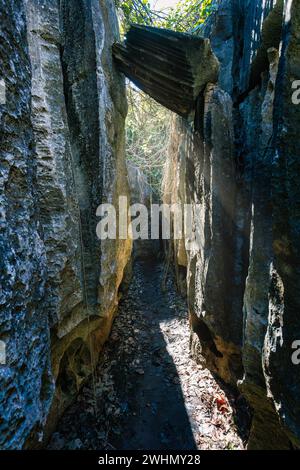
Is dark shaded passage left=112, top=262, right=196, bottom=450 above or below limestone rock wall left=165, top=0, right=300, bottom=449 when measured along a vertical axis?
below

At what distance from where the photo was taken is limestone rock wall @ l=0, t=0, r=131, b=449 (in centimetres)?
142

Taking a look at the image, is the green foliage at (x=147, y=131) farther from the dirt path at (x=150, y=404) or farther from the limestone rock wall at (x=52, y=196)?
the dirt path at (x=150, y=404)

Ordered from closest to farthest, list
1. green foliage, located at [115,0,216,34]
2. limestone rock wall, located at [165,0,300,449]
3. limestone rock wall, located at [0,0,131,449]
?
limestone rock wall, located at [0,0,131,449]
limestone rock wall, located at [165,0,300,449]
green foliage, located at [115,0,216,34]

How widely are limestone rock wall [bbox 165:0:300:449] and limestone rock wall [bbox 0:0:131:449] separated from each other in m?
1.80

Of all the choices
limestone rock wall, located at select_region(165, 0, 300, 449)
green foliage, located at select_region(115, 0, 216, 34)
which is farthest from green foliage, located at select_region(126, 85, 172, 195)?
limestone rock wall, located at select_region(165, 0, 300, 449)

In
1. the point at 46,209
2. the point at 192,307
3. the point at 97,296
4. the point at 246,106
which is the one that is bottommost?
the point at 192,307

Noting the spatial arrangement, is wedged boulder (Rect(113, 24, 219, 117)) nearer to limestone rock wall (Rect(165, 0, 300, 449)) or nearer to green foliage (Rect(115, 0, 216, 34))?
limestone rock wall (Rect(165, 0, 300, 449))

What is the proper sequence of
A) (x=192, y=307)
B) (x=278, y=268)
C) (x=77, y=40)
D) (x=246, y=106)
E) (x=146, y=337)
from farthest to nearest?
(x=146, y=337) < (x=192, y=307) < (x=77, y=40) < (x=246, y=106) < (x=278, y=268)

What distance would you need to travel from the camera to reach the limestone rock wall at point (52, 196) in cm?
142

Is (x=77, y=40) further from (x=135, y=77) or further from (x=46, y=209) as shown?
(x=46, y=209)

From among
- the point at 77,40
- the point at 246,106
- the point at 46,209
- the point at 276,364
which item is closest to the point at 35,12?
the point at 77,40

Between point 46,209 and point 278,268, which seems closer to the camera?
point 278,268

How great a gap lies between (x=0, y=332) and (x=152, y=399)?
4089mm

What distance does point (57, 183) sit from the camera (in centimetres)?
318
